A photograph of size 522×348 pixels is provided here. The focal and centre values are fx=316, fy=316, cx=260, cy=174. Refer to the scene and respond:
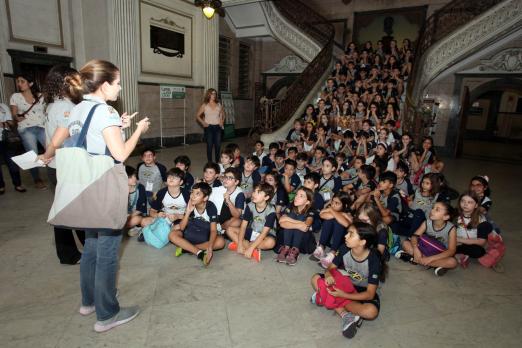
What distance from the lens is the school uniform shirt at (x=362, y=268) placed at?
247 cm

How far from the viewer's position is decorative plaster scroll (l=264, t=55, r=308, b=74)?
43.4ft

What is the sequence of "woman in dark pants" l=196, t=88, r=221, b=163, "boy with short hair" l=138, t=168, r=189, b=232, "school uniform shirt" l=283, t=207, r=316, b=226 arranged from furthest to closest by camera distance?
"woman in dark pants" l=196, t=88, r=221, b=163, "boy with short hair" l=138, t=168, r=189, b=232, "school uniform shirt" l=283, t=207, r=316, b=226

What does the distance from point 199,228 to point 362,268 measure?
1768mm

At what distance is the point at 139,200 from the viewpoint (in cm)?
420

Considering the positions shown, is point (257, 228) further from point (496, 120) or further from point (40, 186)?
point (496, 120)

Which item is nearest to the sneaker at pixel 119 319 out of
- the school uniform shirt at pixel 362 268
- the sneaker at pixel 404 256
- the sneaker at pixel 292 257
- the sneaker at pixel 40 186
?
the sneaker at pixel 292 257

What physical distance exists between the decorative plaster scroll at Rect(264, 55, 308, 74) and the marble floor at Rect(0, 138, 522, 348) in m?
11.1

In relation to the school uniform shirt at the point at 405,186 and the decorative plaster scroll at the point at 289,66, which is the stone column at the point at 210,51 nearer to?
the decorative plaster scroll at the point at 289,66

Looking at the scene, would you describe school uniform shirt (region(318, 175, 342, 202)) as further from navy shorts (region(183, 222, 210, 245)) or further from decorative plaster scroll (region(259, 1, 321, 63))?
decorative plaster scroll (region(259, 1, 321, 63))

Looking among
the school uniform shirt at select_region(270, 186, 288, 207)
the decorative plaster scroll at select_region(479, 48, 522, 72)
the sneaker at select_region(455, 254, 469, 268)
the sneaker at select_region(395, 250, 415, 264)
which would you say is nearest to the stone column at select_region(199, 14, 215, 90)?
the school uniform shirt at select_region(270, 186, 288, 207)

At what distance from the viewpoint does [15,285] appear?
276cm

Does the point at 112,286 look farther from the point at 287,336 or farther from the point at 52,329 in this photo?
the point at 287,336

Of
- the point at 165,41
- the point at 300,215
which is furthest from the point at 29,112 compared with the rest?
the point at 165,41

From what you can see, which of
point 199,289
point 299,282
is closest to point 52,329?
point 199,289
